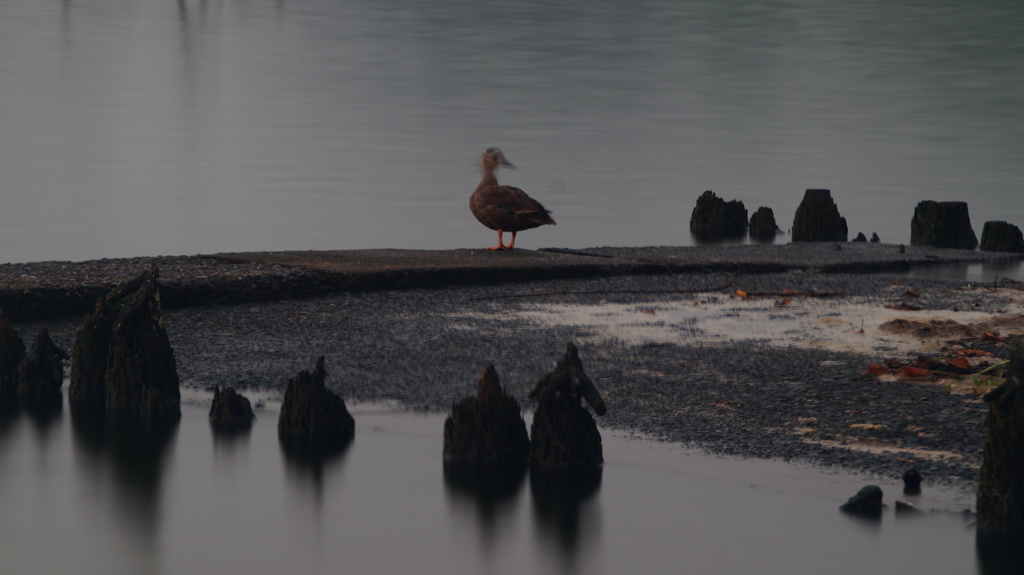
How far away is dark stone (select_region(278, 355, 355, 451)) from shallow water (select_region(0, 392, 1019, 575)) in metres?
0.08

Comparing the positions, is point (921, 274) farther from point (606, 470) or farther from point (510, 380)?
point (606, 470)

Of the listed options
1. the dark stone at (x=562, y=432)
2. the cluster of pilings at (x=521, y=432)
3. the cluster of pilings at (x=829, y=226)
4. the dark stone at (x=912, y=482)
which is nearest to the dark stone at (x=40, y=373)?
the cluster of pilings at (x=521, y=432)

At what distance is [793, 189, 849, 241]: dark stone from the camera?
16.1 meters

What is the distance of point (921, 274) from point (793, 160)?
16.2 metres

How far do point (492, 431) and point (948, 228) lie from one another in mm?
10445

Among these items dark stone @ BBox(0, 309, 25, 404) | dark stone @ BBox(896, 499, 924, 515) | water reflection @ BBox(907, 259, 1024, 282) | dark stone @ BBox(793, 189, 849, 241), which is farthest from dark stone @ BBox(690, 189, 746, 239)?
dark stone @ BBox(896, 499, 924, 515)

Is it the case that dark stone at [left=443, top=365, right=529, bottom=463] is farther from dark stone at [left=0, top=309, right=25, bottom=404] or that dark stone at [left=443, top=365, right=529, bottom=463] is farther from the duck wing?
the duck wing

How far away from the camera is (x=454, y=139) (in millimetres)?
33344

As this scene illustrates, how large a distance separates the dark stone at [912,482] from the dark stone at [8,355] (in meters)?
4.71

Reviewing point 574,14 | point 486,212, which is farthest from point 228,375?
point 574,14

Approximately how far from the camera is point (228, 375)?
7.82m

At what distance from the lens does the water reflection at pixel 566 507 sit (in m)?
5.63

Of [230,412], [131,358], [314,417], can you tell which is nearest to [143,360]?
[131,358]

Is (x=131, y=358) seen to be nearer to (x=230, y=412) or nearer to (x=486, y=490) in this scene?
(x=230, y=412)
